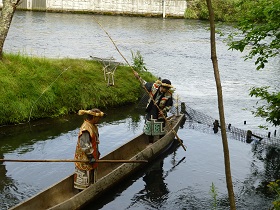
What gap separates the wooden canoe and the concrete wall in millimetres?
39760

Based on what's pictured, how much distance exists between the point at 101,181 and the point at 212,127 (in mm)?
7423

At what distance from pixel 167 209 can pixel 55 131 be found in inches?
246

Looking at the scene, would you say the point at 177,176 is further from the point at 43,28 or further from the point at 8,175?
the point at 43,28

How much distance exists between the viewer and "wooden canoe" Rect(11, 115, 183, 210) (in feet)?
32.3

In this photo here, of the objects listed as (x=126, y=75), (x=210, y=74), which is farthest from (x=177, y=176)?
(x=210, y=74)

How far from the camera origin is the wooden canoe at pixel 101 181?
984 centimetres

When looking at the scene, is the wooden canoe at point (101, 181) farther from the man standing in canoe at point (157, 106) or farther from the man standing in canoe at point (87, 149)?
the man standing in canoe at point (157, 106)

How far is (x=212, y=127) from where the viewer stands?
17766mm

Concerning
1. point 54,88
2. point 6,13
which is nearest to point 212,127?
point 54,88

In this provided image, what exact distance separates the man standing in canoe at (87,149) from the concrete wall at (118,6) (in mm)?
43530

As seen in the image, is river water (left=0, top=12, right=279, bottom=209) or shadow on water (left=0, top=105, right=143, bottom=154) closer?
Result: river water (left=0, top=12, right=279, bottom=209)

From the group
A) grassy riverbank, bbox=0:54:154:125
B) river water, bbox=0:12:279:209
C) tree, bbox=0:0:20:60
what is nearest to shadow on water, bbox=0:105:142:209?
river water, bbox=0:12:279:209

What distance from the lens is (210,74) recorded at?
1119 inches

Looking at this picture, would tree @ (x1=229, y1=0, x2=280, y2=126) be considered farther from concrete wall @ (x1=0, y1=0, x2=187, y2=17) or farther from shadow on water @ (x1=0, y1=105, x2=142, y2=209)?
concrete wall @ (x1=0, y1=0, x2=187, y2=17)
